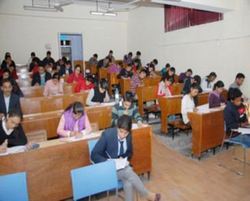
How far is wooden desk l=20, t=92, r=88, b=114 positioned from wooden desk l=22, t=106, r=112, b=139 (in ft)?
2.30

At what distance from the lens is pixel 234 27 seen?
7082 mm

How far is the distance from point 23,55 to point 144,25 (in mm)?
5534

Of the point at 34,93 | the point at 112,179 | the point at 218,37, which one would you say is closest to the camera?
the point at 112,179

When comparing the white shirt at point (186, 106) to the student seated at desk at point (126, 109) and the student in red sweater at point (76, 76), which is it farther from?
the student in red sweater at point (76, 76)

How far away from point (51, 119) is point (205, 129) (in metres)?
2.72

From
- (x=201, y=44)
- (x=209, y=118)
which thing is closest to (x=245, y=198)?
(x=209, y=118)

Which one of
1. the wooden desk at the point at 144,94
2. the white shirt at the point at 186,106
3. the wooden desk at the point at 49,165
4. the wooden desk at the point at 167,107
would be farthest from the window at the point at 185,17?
the wooden desk at the point at 49,165

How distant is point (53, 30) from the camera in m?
11.5

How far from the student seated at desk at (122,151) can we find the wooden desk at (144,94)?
3819mm

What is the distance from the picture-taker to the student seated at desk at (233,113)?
4.04 m

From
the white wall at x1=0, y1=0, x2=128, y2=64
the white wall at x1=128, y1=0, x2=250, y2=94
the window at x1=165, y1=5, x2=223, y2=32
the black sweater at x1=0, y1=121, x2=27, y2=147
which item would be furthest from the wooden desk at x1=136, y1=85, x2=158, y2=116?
the white wall at x1=0, y1=0, x2=128, y2=64

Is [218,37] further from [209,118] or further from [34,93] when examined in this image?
[34,93]

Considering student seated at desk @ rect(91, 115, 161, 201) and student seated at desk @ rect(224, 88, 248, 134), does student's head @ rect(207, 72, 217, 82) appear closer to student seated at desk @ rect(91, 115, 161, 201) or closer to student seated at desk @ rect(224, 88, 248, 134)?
student seated at desk @ rect(224, 88, 248, 134)

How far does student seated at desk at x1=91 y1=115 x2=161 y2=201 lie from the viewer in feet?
8.86
